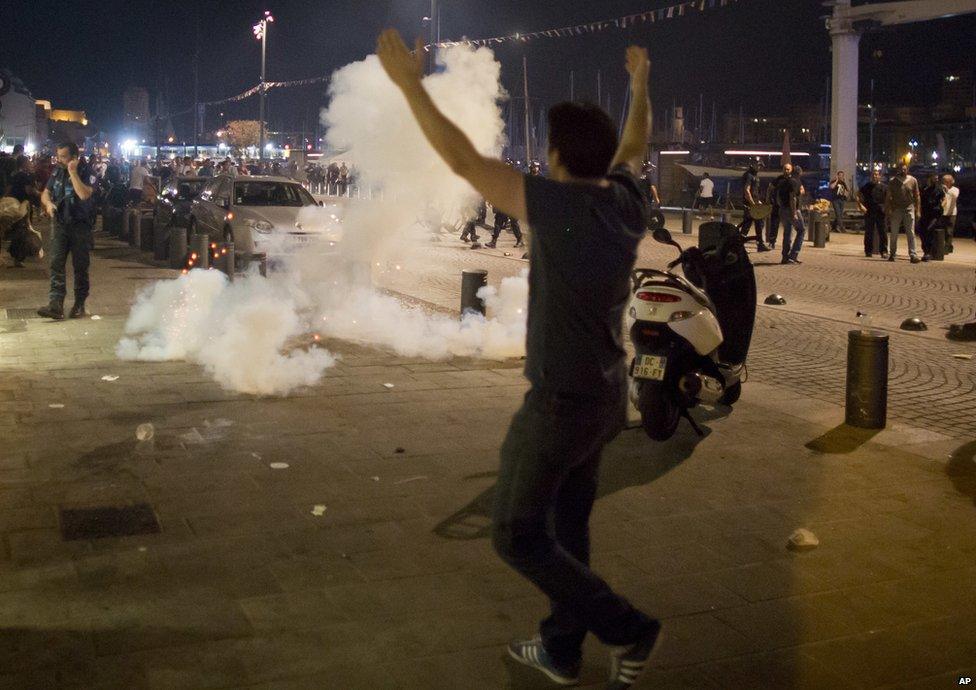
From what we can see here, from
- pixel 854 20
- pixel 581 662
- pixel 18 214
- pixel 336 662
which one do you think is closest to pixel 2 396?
pixel 336 662

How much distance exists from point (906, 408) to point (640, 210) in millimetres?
5811

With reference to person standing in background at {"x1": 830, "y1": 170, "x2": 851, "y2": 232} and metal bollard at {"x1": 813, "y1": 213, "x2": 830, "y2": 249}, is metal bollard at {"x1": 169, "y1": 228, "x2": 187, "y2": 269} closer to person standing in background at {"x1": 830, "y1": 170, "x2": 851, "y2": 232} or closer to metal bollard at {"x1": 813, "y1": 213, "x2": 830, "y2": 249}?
metal bollard at {"x1": 813, "y1": 213, "x2": 830, "y2": 249}

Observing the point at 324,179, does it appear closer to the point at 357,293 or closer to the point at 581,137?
the point at 357,293

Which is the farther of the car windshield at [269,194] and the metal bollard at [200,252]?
the car windshield at [269,194]

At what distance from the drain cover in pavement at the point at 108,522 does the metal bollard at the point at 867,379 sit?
15.8 feet

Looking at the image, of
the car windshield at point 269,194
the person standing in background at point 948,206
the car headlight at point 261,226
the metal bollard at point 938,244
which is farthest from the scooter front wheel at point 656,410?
the person standing in background at point 948,206

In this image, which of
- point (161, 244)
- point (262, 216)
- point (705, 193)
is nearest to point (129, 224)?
point (161, 244)

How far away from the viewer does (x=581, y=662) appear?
12.7ft

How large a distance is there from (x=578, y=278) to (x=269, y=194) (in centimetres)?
1751

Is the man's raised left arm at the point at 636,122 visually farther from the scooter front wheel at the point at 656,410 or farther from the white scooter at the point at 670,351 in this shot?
the scooter front wheel at the point at 656,410

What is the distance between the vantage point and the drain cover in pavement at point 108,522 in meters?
5.27

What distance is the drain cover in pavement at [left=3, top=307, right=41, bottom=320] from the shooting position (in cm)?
1239

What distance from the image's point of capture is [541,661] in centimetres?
379

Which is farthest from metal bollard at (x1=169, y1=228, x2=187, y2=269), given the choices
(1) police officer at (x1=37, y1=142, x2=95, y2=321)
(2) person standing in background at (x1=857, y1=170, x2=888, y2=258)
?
(2) person standing in background at (x1=857, y1=170, x2=888, y2=258)
